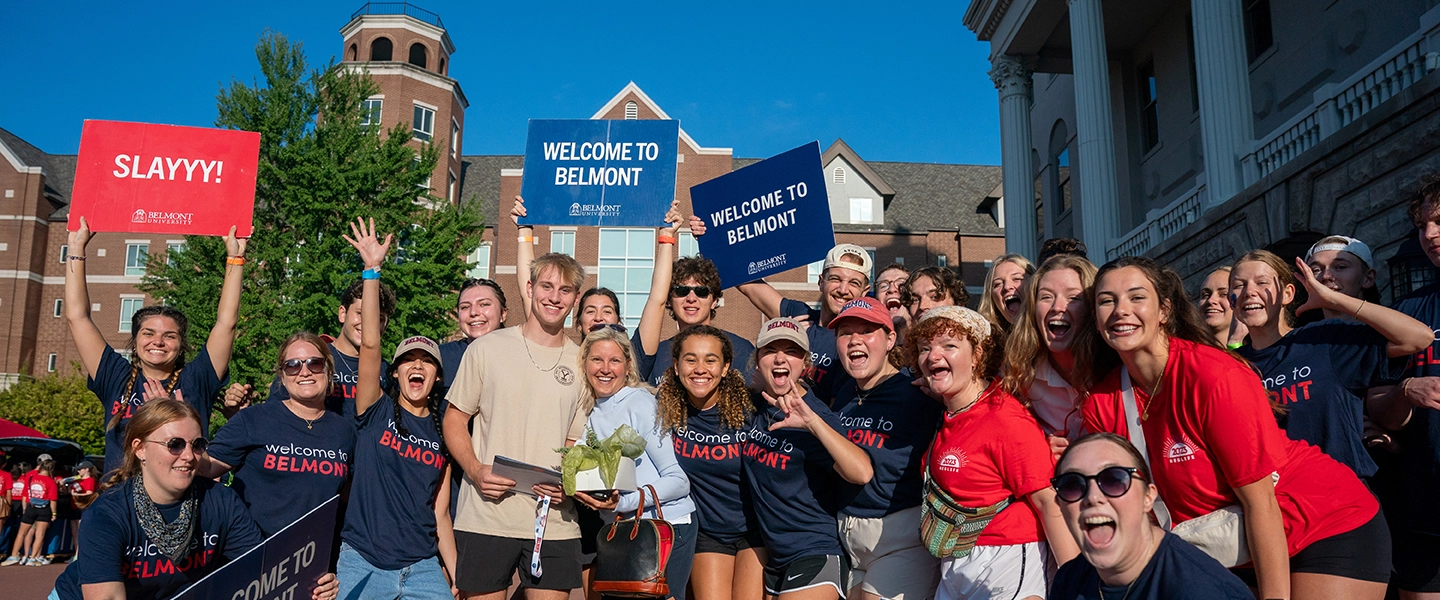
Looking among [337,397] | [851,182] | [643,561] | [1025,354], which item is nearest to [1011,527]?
[1025,354]

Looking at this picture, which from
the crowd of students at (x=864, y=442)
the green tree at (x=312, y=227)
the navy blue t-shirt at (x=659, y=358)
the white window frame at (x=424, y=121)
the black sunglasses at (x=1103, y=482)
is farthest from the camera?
the white window frame at (x=424, y=121)

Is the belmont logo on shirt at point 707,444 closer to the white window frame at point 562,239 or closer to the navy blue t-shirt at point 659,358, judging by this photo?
the navy blue t-shirt at point 659,358

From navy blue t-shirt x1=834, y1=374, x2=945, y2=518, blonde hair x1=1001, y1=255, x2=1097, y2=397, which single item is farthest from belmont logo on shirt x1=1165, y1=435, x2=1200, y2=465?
navy blue t-shirt x1=834, y1=374, x2=945, y2=518

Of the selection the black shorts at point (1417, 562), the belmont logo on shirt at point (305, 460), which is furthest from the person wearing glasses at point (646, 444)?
the black shorts at point (1417, 562)

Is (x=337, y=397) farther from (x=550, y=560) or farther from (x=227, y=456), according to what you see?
(x=550, y=560)

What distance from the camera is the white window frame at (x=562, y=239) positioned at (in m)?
40.6

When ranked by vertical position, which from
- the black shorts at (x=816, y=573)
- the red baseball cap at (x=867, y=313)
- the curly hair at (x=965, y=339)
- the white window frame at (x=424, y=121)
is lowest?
the black shorts at (x=816, y=573)

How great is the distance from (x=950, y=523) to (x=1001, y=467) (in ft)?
1.05

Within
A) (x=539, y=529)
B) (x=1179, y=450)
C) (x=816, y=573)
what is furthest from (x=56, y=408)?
(x=1179, y=450)

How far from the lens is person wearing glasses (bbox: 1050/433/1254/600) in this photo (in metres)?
2.92

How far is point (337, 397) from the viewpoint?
604cm

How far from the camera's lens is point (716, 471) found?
520 centimetres

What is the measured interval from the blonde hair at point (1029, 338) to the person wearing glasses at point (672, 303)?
2234 millimetres

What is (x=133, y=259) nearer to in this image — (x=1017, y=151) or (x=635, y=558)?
(x=1017, y=151)
